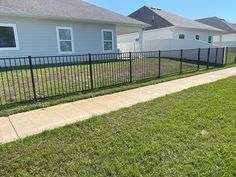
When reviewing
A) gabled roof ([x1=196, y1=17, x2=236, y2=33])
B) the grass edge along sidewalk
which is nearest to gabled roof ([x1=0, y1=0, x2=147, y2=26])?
the grass edge along sidewalk

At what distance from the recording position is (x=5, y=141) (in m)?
3.50

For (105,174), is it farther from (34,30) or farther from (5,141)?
(34,30)

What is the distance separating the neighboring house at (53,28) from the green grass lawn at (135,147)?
31.7ft

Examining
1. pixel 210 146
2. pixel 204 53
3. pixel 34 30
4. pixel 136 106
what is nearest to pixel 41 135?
pixel 136 106

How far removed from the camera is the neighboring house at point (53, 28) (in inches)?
444

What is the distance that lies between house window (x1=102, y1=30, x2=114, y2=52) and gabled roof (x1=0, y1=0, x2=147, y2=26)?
1019mm

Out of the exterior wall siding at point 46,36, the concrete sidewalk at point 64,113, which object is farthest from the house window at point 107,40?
the concrete sidewalk at point 64,113

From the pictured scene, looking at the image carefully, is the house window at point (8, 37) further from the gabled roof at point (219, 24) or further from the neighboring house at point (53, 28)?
the gabled roof at point (219, 24)

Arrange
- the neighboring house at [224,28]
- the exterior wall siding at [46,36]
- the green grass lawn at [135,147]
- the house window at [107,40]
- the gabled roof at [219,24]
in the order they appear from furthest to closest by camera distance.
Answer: the gabled roof at [219,24] → the neighboring house at [224,28] → the house window at [107,40] → the exterior wall siding at [46,36] → the green grass lawn at [135,147]

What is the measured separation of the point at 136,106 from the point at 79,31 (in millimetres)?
10389

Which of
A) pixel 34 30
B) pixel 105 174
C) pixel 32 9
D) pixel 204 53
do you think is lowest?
pixel 105 174

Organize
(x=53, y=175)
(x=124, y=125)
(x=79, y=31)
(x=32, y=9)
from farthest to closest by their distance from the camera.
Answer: (x=79, y=31), (x=32, y=9), (x=124, y=125), (x=53, y=175)

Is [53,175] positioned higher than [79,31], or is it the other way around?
[79,31]

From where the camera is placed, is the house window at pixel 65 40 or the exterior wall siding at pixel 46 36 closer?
the exterior wall siding at pixel 46 36
